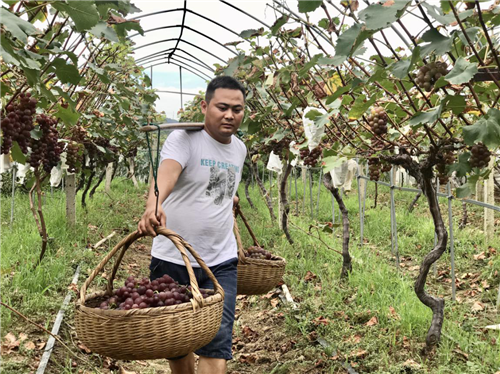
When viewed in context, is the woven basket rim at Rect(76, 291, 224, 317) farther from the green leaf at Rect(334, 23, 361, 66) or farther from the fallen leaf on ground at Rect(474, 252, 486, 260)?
Answer: the fallen leaf on ground at Rect(474, 252, 486, 260)

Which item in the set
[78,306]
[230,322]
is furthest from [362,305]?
[78,306]

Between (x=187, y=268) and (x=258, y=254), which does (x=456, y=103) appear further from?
(x=258, y=254)

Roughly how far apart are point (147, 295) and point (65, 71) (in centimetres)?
98

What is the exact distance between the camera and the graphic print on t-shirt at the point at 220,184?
8.50 ft

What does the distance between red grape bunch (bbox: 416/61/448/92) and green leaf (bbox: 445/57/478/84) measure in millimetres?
359

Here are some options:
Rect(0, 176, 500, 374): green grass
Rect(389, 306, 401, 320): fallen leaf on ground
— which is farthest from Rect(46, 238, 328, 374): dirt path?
Rect(389, 306, 401, 320): fallen leaf on ground

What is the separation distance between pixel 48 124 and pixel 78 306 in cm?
164

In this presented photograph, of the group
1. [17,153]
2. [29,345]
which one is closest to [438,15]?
[17,153]

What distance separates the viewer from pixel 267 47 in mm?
4242

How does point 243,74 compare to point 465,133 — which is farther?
point 243,74

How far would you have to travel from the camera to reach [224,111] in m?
2.58

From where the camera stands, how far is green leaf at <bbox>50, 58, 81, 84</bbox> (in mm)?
1906

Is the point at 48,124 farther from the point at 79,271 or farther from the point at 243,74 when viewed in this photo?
the point at 243,74

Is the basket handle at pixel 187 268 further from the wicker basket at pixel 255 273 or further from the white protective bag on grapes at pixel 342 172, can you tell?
the white protective bag on grapes at pixel 342 172
